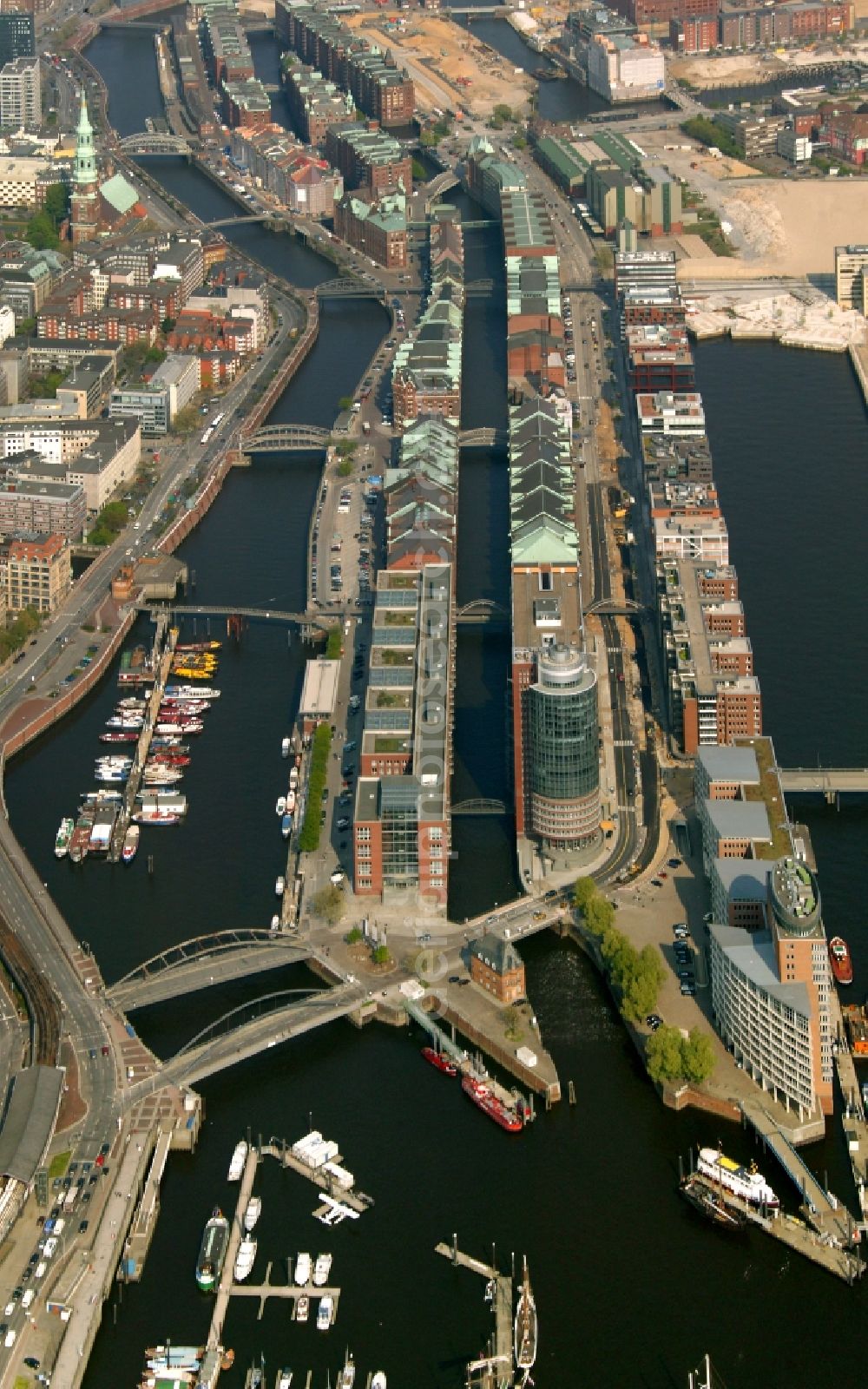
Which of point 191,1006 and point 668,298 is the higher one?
point 668,298

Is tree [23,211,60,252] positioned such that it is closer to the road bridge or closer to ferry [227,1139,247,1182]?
the road bridge

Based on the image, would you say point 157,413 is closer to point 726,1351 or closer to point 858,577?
point 858,577

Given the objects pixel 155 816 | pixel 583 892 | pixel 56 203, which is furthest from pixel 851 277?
pixel 583 892

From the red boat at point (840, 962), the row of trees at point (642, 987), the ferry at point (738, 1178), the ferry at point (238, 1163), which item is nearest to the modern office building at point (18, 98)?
the row of trees at point (642, 987)

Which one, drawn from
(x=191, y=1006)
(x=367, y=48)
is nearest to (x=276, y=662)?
(x=191, y=1006)

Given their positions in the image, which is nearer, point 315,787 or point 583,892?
point 583,892

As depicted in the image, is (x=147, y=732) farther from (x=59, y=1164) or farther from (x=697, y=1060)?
(x=697, y=1060)

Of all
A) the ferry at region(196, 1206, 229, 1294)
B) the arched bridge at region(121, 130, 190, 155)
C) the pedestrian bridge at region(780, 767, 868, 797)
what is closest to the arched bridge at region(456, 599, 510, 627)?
the pedestrian bridge at region(780, 767, 868, 797)
